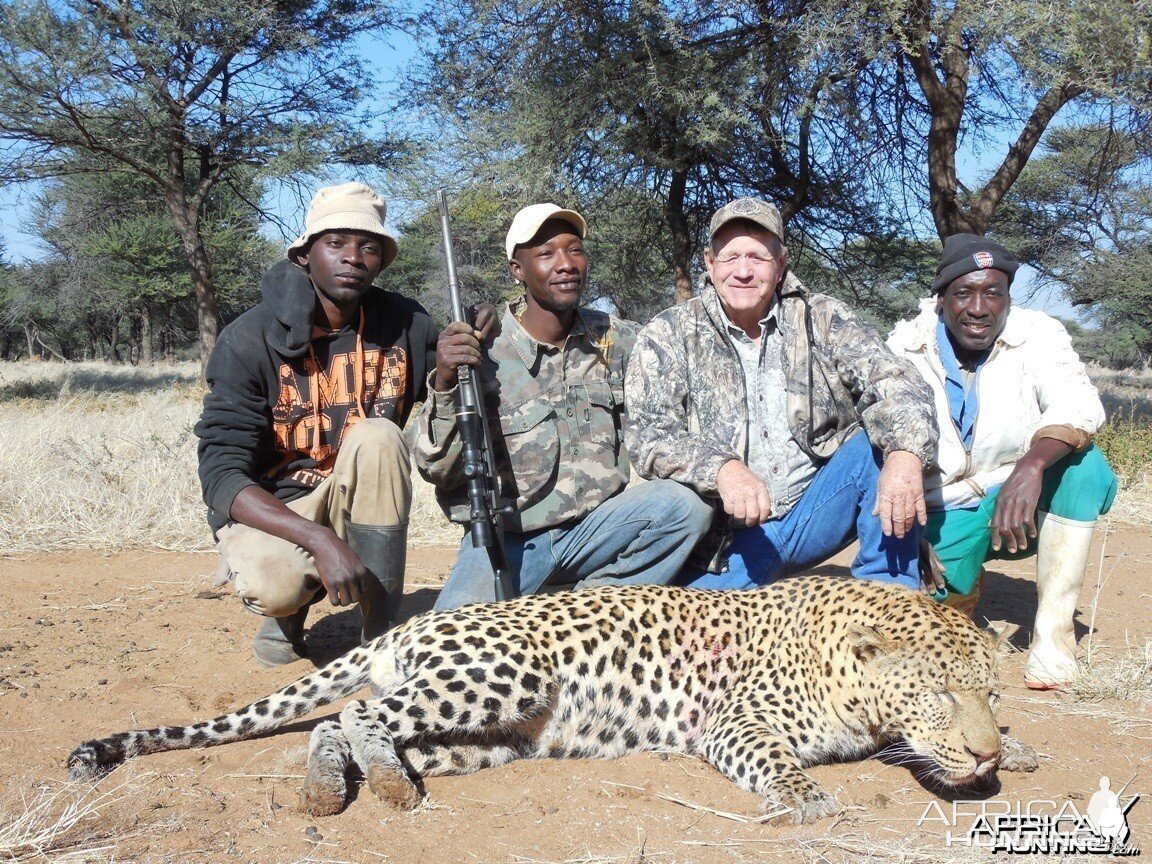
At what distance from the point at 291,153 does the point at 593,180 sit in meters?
4.96

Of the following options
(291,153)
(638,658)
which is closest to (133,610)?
(638,658)

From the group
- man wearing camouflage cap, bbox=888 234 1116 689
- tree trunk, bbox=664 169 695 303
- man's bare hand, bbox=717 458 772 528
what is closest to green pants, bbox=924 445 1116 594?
man wearing camouflage cap, bbox=888 234 1116 689

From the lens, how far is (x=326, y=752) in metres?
3.25

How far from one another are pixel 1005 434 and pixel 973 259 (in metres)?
0.78

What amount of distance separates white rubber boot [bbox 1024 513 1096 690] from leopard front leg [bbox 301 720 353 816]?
2.83m

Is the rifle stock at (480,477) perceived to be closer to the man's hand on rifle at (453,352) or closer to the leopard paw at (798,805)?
the man's hand on rifle at (453,352)

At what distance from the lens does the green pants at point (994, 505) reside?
4.38m

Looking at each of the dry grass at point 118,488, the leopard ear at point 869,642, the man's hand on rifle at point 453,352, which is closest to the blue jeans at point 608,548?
the man's hand on rifle at point 453,352

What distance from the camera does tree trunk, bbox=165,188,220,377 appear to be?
56.3 ft

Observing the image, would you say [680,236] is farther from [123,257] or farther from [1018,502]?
[123,257]

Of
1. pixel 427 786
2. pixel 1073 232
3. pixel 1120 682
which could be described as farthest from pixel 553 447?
pixel 1073 232

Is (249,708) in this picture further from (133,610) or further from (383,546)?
(133,610)

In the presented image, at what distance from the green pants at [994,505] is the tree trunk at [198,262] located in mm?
14271

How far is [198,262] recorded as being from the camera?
57.2 ft
